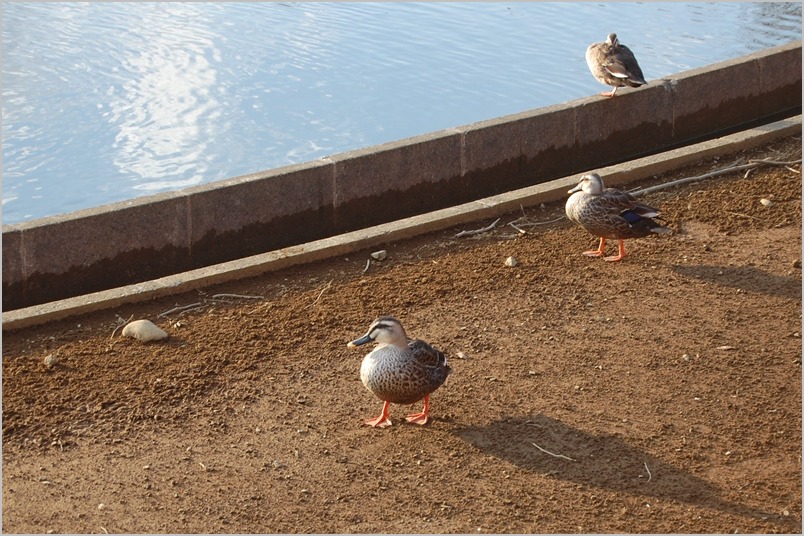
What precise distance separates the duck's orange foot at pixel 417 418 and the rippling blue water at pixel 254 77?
6060 millimetres

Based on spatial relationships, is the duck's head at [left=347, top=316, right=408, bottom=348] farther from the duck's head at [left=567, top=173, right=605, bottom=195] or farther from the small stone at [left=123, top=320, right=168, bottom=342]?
the duck's head at [left=567, top=173, right=605, bottom=195]

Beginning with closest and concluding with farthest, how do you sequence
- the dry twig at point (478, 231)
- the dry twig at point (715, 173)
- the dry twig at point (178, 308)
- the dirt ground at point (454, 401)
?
the dirt ground at point (454, 401) < the dry twig at point (178, 308) < the dry twig at point (478, 231) < the dry twig at point (715, 173)

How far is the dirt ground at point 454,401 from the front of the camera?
5.14m

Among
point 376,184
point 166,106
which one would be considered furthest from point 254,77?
point 376,184

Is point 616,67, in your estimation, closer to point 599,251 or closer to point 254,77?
point 599,251

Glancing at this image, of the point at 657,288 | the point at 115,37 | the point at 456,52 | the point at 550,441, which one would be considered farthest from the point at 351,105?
the point at 550,441

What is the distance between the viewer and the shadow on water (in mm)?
5184

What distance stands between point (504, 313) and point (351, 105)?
693 centimetres

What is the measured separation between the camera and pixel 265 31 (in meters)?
15.9

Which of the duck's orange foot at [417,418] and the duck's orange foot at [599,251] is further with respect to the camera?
the duck's orange foot at [599,251]

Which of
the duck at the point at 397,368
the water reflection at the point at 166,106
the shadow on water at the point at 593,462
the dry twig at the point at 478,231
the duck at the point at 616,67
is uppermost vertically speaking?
the duck at the point at 616,67

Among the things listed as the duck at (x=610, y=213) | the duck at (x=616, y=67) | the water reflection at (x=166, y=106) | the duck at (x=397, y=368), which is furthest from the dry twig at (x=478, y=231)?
the water reflection at (x=166, y=106)

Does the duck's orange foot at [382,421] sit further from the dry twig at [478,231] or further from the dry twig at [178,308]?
the dry twig at [478,231]

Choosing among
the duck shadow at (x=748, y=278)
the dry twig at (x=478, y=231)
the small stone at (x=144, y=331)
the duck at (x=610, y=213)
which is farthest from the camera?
the dry twig at (x=478, y=231)
